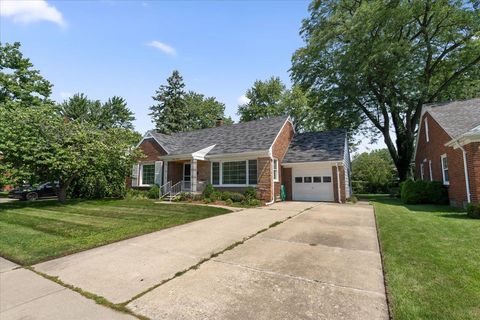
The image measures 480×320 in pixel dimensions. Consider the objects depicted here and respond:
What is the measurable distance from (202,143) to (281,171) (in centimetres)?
704

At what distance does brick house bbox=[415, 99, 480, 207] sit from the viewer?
413 inches

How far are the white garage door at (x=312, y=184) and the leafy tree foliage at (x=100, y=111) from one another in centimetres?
3644

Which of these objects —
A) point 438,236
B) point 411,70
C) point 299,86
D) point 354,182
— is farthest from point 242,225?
point 354,182

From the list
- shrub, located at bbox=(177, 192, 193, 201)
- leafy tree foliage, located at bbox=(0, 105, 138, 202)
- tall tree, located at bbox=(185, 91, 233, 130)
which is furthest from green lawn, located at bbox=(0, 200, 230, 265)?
tall tree, located at bbox=(185, 91, 233, 130)

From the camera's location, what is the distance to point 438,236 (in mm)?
6461

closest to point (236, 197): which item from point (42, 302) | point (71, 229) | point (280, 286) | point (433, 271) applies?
point (71, 229)

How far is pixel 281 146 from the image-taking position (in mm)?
18016

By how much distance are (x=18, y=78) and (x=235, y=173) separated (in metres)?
24.3

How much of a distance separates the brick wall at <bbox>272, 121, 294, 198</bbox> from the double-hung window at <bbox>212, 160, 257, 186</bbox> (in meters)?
1.65

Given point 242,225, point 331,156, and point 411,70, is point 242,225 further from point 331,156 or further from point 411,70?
point 411,70

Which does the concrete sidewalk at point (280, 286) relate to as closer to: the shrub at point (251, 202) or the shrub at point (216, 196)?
the shrub at point (251, 202)

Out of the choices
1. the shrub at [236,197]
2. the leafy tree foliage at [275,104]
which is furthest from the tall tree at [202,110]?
the shrub at [236,197]

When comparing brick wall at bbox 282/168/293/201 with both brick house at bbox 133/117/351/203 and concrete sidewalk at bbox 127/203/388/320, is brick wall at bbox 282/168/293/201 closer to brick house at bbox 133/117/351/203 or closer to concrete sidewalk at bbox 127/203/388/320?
brick house at bbox 133/117/351/203

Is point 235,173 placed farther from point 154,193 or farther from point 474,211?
point 474,211
